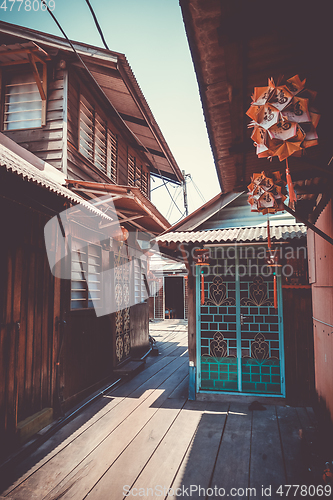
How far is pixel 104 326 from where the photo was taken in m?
7.94

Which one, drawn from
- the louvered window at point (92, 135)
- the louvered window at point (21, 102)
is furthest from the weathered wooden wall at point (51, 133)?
the louvered window at point (92, 135)

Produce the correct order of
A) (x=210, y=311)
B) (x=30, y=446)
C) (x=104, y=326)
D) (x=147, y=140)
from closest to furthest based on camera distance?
1. (x=30, y=446)
2. (x=210, y=311)
3. (x=104, y=326)
4. (x=147, y=140)

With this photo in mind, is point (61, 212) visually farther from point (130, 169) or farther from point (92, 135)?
point (130, 169)

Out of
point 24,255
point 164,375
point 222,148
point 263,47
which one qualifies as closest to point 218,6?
point 263,47

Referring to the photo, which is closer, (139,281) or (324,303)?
(324,303)

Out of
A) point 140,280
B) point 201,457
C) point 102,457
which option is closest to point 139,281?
point 140,280

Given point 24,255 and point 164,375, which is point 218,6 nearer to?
point 24,255

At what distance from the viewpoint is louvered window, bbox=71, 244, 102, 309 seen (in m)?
6.68

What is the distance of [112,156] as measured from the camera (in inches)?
398

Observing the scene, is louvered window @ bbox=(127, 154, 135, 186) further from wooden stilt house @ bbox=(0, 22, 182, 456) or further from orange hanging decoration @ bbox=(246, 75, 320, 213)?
orange hanging decoration @ bbox=(246, 75, 320, 213)

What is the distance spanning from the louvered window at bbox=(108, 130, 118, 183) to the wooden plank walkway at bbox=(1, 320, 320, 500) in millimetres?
6656

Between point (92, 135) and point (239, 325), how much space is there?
640 centimetres

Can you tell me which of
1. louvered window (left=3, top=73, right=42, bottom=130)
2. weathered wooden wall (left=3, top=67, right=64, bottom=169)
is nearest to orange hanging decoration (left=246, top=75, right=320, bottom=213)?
weathered wooden wall (left=3, top=67, right=64, bottom=169)

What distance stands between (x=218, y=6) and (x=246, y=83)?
0.76 meters
